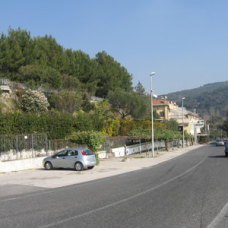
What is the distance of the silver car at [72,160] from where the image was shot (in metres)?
25.0

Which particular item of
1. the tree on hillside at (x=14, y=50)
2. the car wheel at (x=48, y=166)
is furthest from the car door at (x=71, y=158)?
the tree on hillside at (x=14, y=50)

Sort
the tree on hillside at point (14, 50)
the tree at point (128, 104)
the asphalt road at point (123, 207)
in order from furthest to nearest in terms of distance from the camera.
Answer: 1. the tree at point (128, 104)
2. the tree on hillside at point (14, 50)
3. the asphalt road at point (123, 207)

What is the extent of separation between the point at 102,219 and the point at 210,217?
2.55 metres

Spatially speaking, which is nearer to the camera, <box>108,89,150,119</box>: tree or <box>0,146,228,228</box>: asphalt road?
<box>0,146,228,228</box>: asphalt road

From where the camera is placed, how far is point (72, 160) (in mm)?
25188

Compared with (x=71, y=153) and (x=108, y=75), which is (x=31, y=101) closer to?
(x=71, y=153)

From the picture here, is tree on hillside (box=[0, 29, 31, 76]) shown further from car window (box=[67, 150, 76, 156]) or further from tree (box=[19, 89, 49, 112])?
car window (box=[67, 150, 76, 156])

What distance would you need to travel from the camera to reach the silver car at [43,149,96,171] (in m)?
25.0

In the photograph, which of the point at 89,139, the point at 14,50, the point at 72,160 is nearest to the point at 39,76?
the point at 14,50

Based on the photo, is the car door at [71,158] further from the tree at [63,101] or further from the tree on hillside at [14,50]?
the tree on hillside at [14,50]

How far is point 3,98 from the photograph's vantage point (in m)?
45.7

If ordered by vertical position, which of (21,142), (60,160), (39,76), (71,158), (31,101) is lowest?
(60,160)

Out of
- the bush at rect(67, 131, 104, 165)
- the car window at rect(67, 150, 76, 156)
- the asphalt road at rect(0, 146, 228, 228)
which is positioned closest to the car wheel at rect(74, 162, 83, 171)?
the car window at rect(67, 150, 76, 156)

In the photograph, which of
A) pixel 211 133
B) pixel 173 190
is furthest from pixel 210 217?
pixel 211 133
